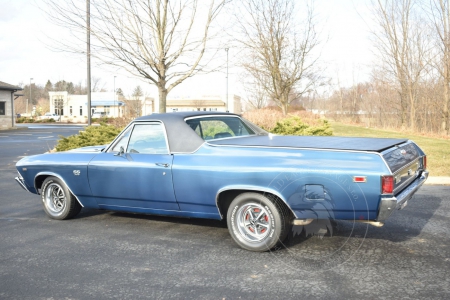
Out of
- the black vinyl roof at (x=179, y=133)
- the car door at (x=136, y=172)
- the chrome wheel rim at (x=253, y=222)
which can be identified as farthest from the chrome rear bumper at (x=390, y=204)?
the car door at (x=136, y=172)

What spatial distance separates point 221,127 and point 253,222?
1.65m

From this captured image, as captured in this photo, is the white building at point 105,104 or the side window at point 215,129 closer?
the side window at point 215,129

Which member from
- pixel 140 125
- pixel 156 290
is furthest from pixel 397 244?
pixel 140 125

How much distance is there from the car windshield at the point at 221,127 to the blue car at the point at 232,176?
2 cm

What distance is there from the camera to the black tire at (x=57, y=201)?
652 cm

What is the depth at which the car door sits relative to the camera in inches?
217

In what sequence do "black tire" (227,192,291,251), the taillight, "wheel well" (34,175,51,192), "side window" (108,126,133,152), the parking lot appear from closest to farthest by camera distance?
1. the parking lot
2. the taillight
3. "black tire" (227,192,291,251)
4. "side window" (108,126,133,152)
5. "wheel well" (34,175,51,192)

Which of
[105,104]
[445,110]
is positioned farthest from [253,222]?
[105,104]

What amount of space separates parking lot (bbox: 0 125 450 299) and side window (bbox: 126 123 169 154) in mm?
1078

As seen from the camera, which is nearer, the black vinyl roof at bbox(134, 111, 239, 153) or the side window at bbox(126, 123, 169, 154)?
the black vinyl roof at bbox(134, 111, 239, 153)

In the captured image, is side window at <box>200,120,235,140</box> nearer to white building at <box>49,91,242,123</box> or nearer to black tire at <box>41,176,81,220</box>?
black tire at <box>41,176,81,220</box>

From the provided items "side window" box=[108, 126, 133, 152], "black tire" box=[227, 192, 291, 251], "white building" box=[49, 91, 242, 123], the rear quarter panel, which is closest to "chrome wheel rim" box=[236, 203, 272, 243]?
"black tire" box=[227, 192, 291, 251]

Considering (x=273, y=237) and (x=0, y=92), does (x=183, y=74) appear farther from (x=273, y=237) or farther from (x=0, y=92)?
(x=0, y=92)

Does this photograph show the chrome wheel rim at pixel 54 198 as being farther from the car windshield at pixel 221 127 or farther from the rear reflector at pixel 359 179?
the rear reflector at pixel 359 179
